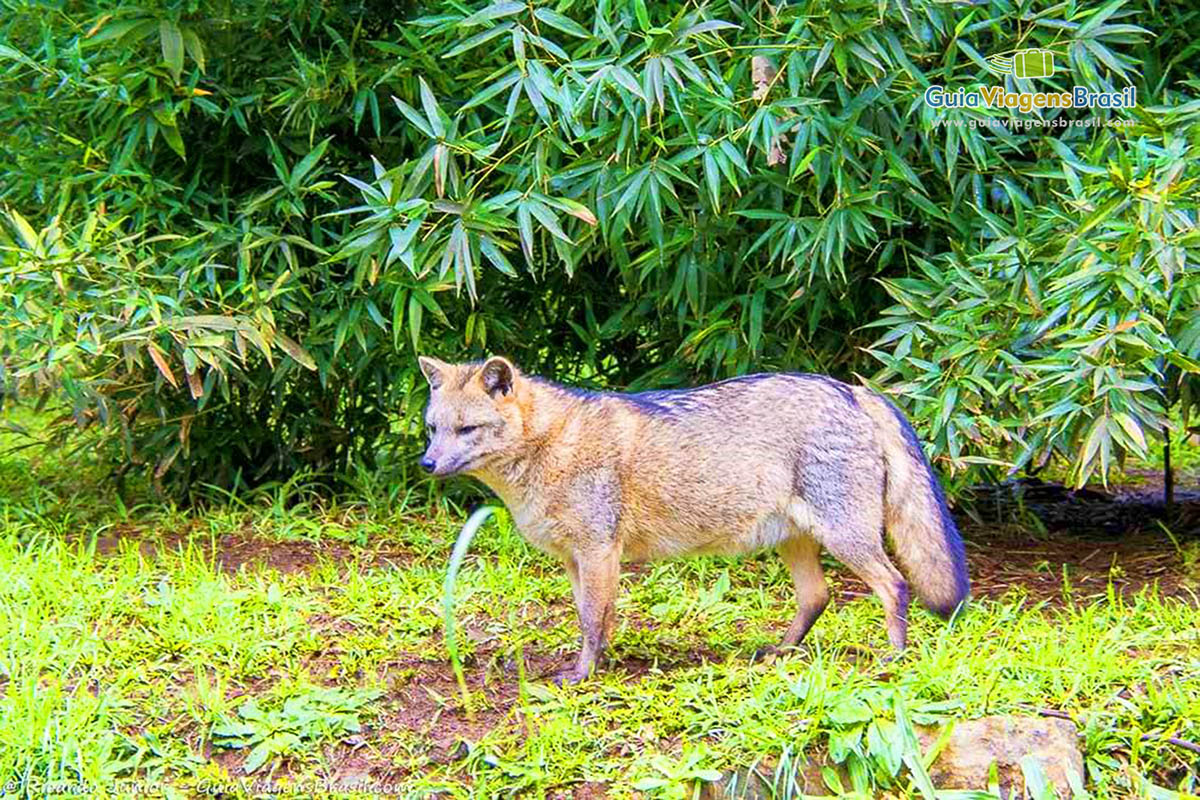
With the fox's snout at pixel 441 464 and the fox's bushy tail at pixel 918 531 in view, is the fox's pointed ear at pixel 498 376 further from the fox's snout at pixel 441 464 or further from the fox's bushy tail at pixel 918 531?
the fox's bushy tail at pixel 918 531

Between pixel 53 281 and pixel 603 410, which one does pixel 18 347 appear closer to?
pixel 53 281

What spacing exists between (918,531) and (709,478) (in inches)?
Answer: 31.1

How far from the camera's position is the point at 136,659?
214 inches

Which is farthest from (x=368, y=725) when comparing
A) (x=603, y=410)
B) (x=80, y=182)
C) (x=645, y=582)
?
(x=80, y=182)

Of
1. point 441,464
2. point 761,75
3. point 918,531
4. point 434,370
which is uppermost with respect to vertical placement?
point 761,75

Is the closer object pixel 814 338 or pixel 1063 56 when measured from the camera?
pixel 1063 56

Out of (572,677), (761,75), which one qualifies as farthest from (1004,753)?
(761,75)

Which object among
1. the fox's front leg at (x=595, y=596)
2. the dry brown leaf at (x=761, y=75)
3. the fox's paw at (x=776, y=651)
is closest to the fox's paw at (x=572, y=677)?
the fox's front leg at (x=595, y=596)

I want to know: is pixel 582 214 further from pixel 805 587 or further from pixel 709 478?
pixel 805 587

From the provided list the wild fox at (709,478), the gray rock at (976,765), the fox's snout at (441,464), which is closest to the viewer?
the gray rock at (976,765)

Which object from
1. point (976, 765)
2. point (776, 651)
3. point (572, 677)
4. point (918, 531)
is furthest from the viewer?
point (776, 651)

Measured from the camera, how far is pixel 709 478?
528 centimetres

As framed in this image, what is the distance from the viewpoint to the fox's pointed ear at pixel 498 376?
17.5 feet

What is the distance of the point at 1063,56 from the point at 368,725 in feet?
12.3
